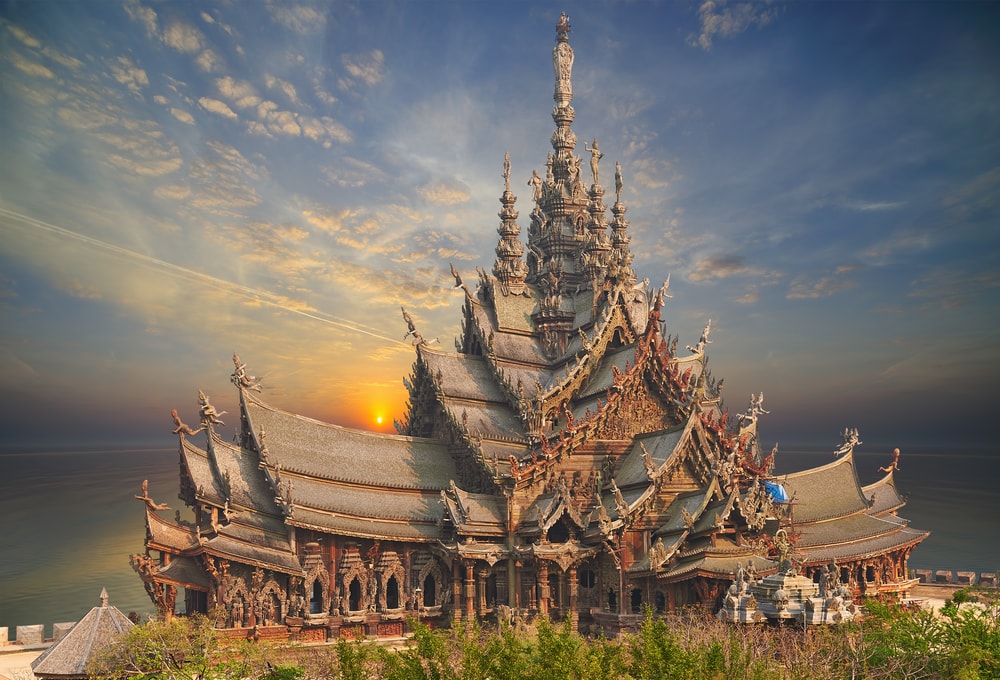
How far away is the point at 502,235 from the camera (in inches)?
1577

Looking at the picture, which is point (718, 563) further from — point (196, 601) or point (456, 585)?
point (196, 601)

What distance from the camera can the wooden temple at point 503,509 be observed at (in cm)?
2567

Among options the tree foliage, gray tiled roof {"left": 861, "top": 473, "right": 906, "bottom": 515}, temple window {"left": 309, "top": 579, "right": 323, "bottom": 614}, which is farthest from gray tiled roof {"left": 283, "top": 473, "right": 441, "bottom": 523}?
gray tiled roof {"left": 861, "top": 473, "right": 906, "bottom": 515}

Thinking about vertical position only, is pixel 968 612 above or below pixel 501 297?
below

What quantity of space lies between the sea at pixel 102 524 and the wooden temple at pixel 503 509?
13.9m

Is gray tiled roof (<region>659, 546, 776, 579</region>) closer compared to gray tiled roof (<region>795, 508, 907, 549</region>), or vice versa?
gray tiled roof (<region>659, 546, 776, 579</region>)

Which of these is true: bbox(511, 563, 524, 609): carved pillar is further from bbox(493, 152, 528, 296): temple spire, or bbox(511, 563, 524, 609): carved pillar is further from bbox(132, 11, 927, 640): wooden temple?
bbox(493, 152, 528, 296): temple spire

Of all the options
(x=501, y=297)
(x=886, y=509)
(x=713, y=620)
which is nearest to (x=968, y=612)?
(x=713, y=620)

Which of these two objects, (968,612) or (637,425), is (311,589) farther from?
(968,612)

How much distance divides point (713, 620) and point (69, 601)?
37714 mm

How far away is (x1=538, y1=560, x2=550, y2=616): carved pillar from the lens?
27.1 metres

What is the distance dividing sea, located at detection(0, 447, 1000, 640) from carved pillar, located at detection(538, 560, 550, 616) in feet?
65.0

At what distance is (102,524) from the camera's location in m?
67.6

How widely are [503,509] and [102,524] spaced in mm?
49809
